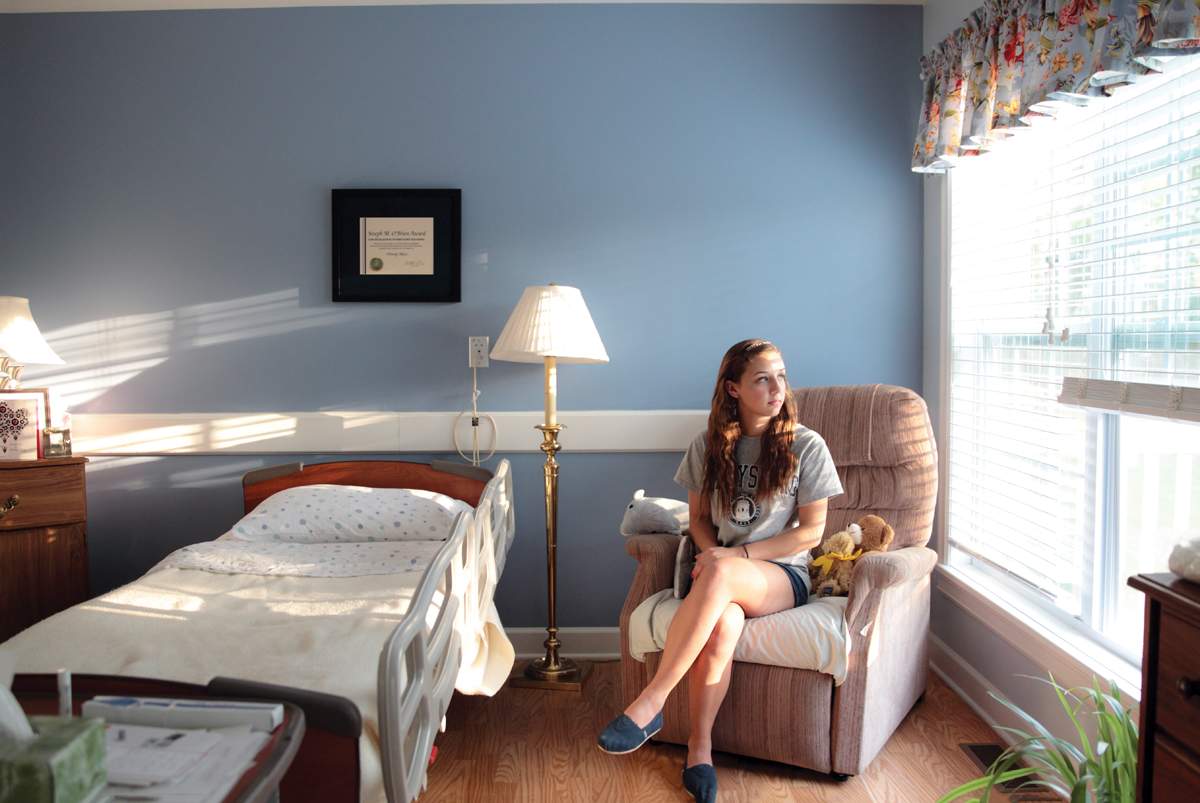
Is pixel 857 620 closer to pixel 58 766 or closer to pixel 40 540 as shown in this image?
pixel 58 766

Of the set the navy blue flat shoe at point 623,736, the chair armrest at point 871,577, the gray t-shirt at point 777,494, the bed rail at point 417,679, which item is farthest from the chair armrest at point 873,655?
the bed rail at point 417,679

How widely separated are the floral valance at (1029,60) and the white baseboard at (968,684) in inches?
62.7

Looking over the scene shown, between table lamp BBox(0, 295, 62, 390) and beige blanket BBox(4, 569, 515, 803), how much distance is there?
1037 mm

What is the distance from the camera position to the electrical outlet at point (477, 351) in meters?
3.15

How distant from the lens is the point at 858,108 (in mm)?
3164

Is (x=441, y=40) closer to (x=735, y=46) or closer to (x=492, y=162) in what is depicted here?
(x=492, y=162)

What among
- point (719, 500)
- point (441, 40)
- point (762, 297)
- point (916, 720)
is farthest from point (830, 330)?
point (441, 40)

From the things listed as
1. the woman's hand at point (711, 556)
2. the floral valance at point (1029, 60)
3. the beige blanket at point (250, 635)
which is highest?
the floral valance at point (1029, 60)

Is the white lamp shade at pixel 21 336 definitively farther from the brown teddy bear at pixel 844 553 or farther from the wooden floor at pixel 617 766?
the brown teddy bear at pixel 844 553

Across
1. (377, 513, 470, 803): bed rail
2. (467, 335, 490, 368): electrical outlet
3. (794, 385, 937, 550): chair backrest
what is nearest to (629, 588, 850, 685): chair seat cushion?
(794, 385, 937, 550): chair backrest

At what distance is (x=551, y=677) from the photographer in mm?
2953

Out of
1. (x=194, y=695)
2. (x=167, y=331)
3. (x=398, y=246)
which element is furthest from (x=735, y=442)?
(x=167, y=331)

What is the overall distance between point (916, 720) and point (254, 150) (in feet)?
9.63

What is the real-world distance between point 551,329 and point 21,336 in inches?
68.1
